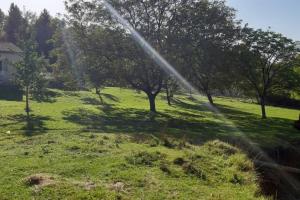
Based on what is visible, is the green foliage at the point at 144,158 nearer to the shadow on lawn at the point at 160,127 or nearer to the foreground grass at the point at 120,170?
the foreground grass at the point at 120,170

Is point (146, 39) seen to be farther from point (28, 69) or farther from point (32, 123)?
point (32, 123)

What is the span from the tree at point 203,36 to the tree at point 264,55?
420 cm

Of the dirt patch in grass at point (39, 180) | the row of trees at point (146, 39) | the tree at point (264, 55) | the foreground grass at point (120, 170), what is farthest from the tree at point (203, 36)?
the dirt patch in grass at point (39, 180)

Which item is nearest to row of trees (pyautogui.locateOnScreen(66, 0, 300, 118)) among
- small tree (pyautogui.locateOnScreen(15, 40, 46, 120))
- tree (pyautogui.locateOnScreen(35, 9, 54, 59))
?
small tree (pyautogui.locateOnScreen(15, 40, 46, 120))

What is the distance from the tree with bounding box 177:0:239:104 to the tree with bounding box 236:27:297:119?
4204 mm

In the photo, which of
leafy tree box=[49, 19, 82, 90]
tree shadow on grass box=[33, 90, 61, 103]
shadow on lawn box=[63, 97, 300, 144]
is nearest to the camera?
shadow on lawn box=[63, 97, 300, 144]

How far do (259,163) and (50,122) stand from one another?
14369 millimetres

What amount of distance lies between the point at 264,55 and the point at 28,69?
24.7 m

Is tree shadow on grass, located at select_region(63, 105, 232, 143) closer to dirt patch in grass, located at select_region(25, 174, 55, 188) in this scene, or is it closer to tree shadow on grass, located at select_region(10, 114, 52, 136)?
tree shadow on grass, located at select_region(10, 114, 52, 136)

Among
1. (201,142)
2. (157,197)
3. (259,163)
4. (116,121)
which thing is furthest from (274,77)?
(157,197)

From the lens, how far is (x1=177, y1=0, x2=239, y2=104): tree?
3386cm

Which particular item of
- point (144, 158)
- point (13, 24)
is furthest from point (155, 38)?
point (13, 24)

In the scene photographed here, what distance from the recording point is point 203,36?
34.7 metres

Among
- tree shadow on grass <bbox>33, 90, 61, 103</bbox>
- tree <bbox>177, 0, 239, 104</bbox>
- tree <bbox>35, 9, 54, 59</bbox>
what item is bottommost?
tree shadow on grass <bbox>33, 90, 61, 103</bbox>
